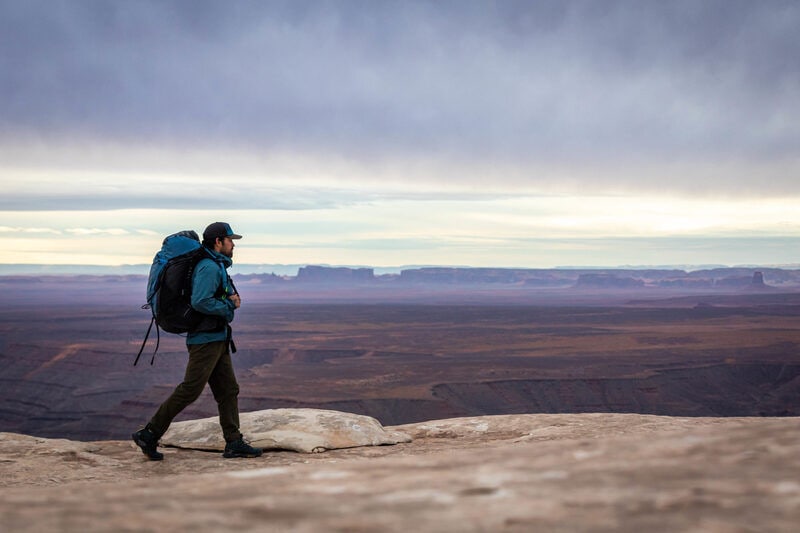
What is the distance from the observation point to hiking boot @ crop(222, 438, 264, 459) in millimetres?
6625

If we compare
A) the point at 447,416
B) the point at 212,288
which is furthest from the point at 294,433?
the point at 447,416

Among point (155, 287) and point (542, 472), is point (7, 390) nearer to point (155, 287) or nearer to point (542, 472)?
point (155, 287)

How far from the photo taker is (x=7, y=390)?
72.5 metres

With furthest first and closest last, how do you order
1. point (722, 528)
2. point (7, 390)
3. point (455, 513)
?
point (7, 390), point (455, 513), point (722, 528)

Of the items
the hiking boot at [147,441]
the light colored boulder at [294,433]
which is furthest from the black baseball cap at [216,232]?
the light colored boulder at [294,433]

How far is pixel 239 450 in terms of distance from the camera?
6.63 m

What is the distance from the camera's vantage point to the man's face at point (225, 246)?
20.7ft

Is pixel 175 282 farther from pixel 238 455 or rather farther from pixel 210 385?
pixel 238 455

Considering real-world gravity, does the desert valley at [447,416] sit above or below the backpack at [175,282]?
below

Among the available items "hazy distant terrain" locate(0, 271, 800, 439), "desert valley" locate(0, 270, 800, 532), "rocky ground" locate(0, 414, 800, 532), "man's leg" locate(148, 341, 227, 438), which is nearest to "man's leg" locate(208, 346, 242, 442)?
"man's leg" locate(148, 341, 227, 438)

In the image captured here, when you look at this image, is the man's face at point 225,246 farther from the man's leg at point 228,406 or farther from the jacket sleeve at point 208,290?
the man's leg at point 228,406

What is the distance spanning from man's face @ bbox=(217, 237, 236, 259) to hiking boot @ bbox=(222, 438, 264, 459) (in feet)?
5.38

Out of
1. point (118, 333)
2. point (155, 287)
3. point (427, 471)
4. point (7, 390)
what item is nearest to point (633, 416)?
point (155, 287)

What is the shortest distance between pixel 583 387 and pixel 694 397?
31.3 feet
